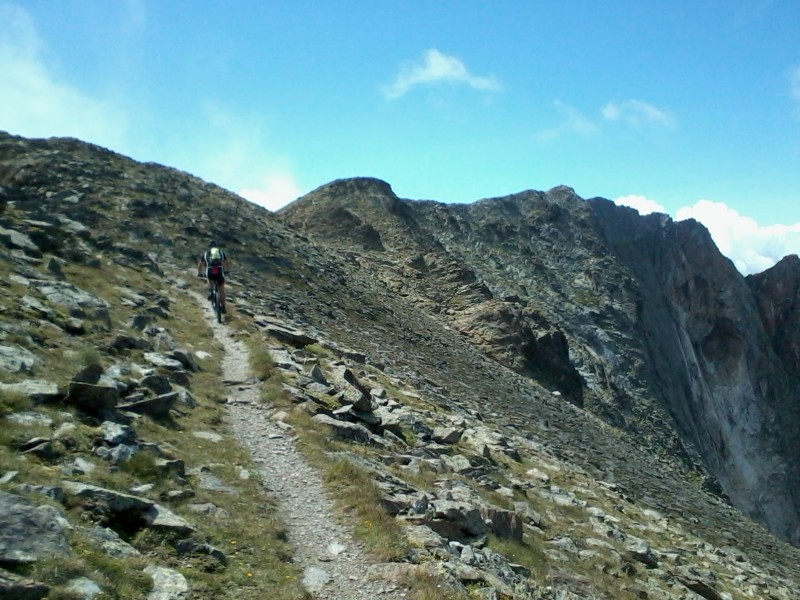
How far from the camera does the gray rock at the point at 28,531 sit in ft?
20.4

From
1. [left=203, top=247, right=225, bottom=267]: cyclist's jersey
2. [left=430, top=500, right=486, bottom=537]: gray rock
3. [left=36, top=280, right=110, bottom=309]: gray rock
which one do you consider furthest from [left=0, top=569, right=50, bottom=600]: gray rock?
[left=203, top=247, right=225, bottom=267]: cyclist's jersey

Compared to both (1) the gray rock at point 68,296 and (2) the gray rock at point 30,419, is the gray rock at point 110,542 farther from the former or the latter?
(1) the gray rock at point 68,296

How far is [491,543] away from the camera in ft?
38.9

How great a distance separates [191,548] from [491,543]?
5983mm

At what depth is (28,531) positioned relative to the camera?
6512 mm

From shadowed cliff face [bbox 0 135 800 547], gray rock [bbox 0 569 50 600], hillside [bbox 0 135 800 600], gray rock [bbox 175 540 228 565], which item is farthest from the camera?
shadowed cliff face [bbox 0 135 800 547]

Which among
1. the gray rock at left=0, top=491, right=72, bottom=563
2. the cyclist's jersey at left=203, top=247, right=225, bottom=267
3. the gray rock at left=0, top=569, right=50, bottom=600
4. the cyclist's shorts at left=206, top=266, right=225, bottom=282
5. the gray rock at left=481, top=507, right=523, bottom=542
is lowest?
the gray rock at left=481, top=507, right=523, bottom=542

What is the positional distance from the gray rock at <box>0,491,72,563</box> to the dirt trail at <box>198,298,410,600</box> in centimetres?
A: 302

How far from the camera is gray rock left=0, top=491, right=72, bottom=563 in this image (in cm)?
622

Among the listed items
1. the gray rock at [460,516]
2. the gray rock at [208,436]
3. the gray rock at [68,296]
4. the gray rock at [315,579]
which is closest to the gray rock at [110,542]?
the gray rock at [315,579]

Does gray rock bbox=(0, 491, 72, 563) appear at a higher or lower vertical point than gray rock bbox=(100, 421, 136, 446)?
lower

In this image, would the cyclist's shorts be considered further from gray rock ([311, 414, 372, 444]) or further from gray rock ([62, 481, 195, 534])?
gray rock ([62, 481, 195, 534])

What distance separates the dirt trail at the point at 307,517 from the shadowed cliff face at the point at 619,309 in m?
31.5

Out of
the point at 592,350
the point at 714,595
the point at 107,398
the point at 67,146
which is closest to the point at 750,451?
the point at 592,350
